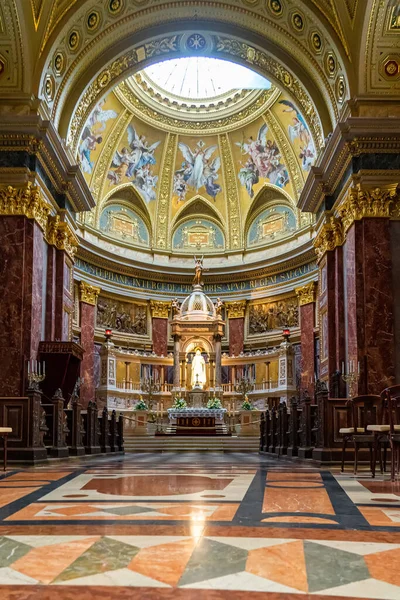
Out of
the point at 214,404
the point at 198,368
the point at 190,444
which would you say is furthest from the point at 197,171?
the point at 190,444

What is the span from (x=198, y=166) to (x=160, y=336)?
318 inches

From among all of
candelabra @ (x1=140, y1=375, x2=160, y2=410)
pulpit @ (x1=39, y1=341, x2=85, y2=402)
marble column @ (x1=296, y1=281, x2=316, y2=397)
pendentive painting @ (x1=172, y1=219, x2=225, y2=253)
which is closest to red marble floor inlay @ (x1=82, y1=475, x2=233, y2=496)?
pulpit @ (x1=39, y1=341, x2=85, y2=402)

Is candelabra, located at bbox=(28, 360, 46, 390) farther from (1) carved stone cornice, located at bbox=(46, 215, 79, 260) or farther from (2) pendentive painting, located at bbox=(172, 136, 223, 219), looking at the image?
(2) pendentive painting, located at bbox=(172, 136, 223, 219)

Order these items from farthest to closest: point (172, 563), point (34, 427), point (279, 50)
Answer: point (279, 50), point (34, 427), point (172, 563)

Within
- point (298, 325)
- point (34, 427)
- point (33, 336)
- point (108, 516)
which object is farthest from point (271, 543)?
point (298, 325)

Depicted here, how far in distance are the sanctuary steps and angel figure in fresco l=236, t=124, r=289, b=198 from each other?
12759mm

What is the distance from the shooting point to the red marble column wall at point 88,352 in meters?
24.6

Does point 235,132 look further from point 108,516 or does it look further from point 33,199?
point 108,516

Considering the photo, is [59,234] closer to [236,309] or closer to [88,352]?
[88,352]

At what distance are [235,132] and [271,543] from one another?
2799 centimetres

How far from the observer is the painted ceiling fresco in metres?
27.6

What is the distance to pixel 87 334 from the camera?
1022 inches

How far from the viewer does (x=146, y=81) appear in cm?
2830

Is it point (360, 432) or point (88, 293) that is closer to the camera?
point (360, 432)
